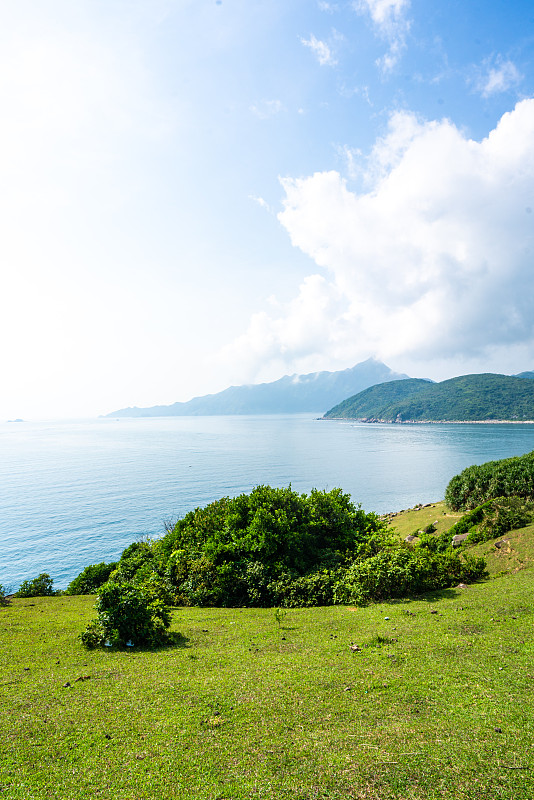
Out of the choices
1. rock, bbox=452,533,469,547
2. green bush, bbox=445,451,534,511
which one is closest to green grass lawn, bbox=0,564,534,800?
rock, bbox=452,533,469,547

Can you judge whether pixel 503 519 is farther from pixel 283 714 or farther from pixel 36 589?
pixel 36 589

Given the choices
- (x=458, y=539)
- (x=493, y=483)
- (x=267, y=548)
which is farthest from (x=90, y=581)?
(x=493, y=483)

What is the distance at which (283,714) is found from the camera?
24.2ft

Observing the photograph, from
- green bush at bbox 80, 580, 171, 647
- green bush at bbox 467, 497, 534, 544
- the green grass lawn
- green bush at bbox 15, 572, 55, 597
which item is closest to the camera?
the green grass lawn

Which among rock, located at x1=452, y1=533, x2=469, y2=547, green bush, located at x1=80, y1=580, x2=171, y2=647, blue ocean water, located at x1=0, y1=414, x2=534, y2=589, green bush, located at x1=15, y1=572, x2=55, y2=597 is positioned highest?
green bush, located at x1=80, y1=580, x2=171, y2=647

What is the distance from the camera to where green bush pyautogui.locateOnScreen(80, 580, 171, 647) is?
11.3 m

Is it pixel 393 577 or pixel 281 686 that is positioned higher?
pixel 281 686

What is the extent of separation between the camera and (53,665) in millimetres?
10000

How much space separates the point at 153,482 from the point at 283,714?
8396 cm

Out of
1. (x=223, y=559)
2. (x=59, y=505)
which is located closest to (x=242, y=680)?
(x=223, y=559)

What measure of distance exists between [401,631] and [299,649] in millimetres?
3283

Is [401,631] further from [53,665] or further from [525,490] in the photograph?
[525,490]

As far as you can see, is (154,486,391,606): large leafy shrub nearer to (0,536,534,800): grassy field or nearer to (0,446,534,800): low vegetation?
(0,446,534,800): low vegetation

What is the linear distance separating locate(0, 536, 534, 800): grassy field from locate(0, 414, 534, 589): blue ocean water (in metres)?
35.8
